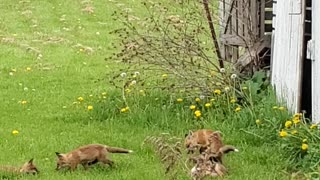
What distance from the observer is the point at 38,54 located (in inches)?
662

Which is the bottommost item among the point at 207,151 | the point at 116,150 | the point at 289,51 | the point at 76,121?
the point at 76,121

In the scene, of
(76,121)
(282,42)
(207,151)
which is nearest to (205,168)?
(207,151)

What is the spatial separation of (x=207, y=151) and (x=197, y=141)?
0.49 meters

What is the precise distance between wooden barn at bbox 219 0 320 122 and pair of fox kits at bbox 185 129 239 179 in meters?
1.33

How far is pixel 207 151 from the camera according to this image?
7.68 metres

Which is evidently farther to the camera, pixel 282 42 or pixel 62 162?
pixel 282 42

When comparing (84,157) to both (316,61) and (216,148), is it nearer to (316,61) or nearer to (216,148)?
(216,148)

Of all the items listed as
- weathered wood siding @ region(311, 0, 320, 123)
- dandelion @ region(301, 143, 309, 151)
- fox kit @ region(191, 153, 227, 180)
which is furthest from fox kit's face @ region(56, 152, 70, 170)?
weathered wood siding @ region(311, 0, 320, 123)

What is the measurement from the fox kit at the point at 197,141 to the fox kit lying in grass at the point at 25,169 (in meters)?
1.47

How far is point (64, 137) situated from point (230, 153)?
2.03m

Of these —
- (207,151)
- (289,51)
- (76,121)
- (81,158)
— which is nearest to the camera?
(207,151)

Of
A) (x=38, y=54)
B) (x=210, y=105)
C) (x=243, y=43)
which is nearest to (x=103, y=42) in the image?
(x=38, y=54)

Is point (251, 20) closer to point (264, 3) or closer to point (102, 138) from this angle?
point (264, 3)

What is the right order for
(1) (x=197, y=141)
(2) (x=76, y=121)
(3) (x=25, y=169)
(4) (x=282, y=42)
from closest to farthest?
(3) (x=25, y=169)
(1) (x=197, y=141)
(4) (x=282, y=42)
(2) (x=76, y=121)
